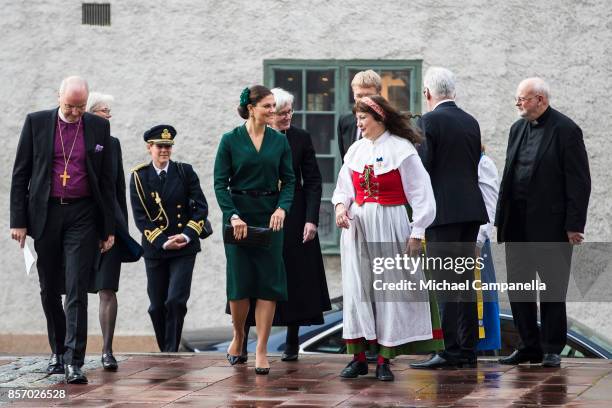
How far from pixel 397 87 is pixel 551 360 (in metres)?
6.06

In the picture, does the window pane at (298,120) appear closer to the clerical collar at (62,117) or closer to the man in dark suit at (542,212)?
the man in dark suit at (542,212)

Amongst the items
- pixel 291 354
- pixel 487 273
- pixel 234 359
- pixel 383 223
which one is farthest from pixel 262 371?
pixel 487 273

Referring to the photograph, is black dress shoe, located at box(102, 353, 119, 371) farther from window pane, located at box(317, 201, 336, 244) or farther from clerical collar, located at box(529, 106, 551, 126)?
window pane, located at box(317, 201, 336, 244)

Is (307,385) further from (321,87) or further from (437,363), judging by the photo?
(321,87)

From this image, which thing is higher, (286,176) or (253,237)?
(286,176)

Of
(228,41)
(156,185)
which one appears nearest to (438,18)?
(228,41)

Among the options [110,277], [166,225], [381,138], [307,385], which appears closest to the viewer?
[307,385]

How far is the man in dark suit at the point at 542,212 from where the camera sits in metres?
9.98

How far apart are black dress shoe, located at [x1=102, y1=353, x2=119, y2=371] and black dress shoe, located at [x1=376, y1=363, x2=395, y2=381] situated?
1.99 meters

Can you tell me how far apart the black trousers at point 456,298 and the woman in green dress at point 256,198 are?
1.07 meters

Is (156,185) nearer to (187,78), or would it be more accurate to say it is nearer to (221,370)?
(221,370)

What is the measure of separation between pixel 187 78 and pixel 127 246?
18.1 feet

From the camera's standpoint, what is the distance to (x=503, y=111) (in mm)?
15617

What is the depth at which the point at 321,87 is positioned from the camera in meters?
15.6
